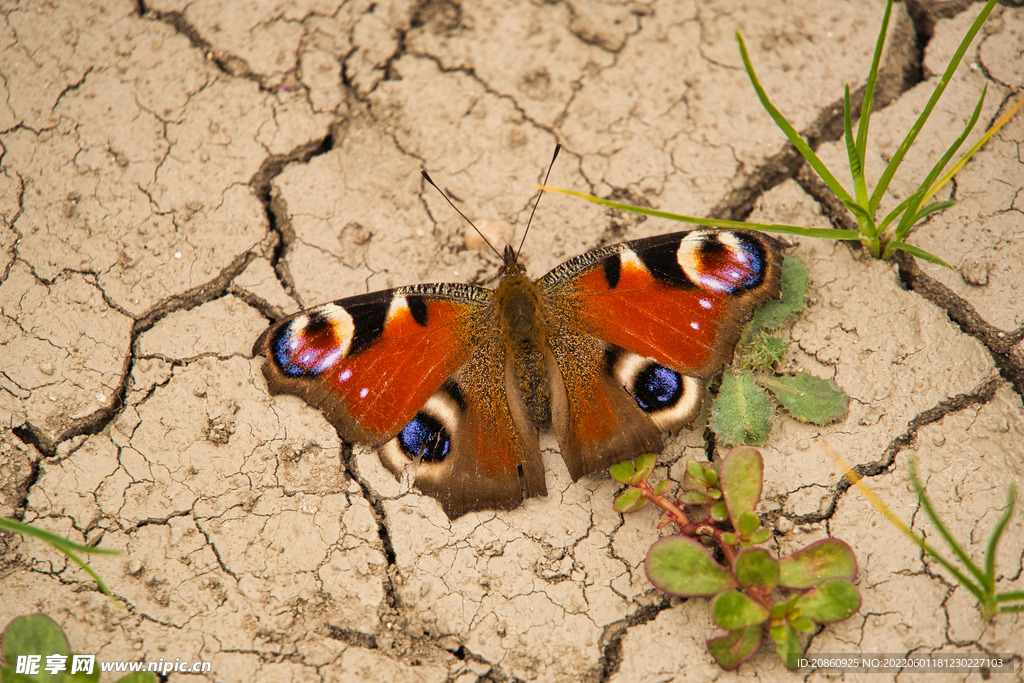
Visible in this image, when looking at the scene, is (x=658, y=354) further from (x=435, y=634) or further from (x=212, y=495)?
(x=212, y=495)

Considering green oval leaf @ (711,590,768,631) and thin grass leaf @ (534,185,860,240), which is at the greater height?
thin grass leaf @ (534,185,860,240)

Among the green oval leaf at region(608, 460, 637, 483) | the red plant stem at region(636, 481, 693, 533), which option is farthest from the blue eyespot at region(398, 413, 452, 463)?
the red plant stem at region(636, 481, 693, 533)

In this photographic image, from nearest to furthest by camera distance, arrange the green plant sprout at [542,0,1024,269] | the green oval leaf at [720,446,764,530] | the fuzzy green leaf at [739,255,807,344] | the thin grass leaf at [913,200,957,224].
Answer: the green oval leaf at [720,446,764,530] < the green plant sprout at [542,0,1024,269] < the thin grass leaf at [913,200,957,224] < the fuzzy green leaf at [739,255,807,344]

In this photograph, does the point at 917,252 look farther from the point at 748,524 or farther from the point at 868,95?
the point at 748,524

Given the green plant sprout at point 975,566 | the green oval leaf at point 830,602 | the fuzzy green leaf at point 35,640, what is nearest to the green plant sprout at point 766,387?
the green plant sprout at point 975,566

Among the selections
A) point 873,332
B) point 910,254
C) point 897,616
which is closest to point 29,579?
point 897,616

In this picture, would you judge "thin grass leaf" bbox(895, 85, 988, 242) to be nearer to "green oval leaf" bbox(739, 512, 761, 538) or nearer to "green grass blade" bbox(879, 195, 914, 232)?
"green grass blade" bbox(879, 195, 914, 232)

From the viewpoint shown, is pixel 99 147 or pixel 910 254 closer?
pixel 910 254

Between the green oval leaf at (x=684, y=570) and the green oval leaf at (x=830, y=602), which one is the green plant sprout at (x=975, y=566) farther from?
the green oval leaf at (x=684, y=570)
